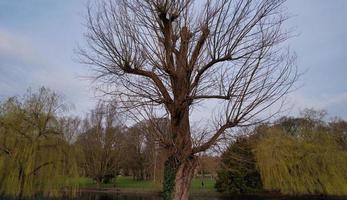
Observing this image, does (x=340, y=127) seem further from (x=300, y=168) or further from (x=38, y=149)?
(x=38, y=149)

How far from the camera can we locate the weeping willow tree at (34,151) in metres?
20.1

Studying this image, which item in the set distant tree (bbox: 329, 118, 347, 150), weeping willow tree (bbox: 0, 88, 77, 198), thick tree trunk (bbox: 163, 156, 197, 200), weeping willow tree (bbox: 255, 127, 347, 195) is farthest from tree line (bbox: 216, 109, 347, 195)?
thick tree trunk (bbox: 163, 156, 197, 200)

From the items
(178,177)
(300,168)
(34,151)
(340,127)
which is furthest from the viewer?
(340,127)

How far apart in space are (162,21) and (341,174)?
26988 millimetres

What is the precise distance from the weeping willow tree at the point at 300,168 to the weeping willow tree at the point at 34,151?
14462 millimetres

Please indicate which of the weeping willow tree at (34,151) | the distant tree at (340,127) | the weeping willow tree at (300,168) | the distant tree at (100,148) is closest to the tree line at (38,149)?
the weeping willow tree at (34,151)

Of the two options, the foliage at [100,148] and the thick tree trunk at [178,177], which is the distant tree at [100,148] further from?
the thick tree trunk at [178,177]

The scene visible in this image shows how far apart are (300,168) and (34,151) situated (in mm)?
20158

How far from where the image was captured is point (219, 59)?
20.7 ft

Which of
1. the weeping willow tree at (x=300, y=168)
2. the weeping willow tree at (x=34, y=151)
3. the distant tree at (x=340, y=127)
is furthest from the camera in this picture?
the distant tree at (x=340, y=127)

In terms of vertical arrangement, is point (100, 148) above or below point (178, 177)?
above

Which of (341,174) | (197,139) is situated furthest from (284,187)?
(197,139)

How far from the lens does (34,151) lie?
829 inches

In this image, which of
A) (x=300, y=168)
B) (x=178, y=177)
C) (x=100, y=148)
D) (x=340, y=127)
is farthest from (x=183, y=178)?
(x=340, y=127)
